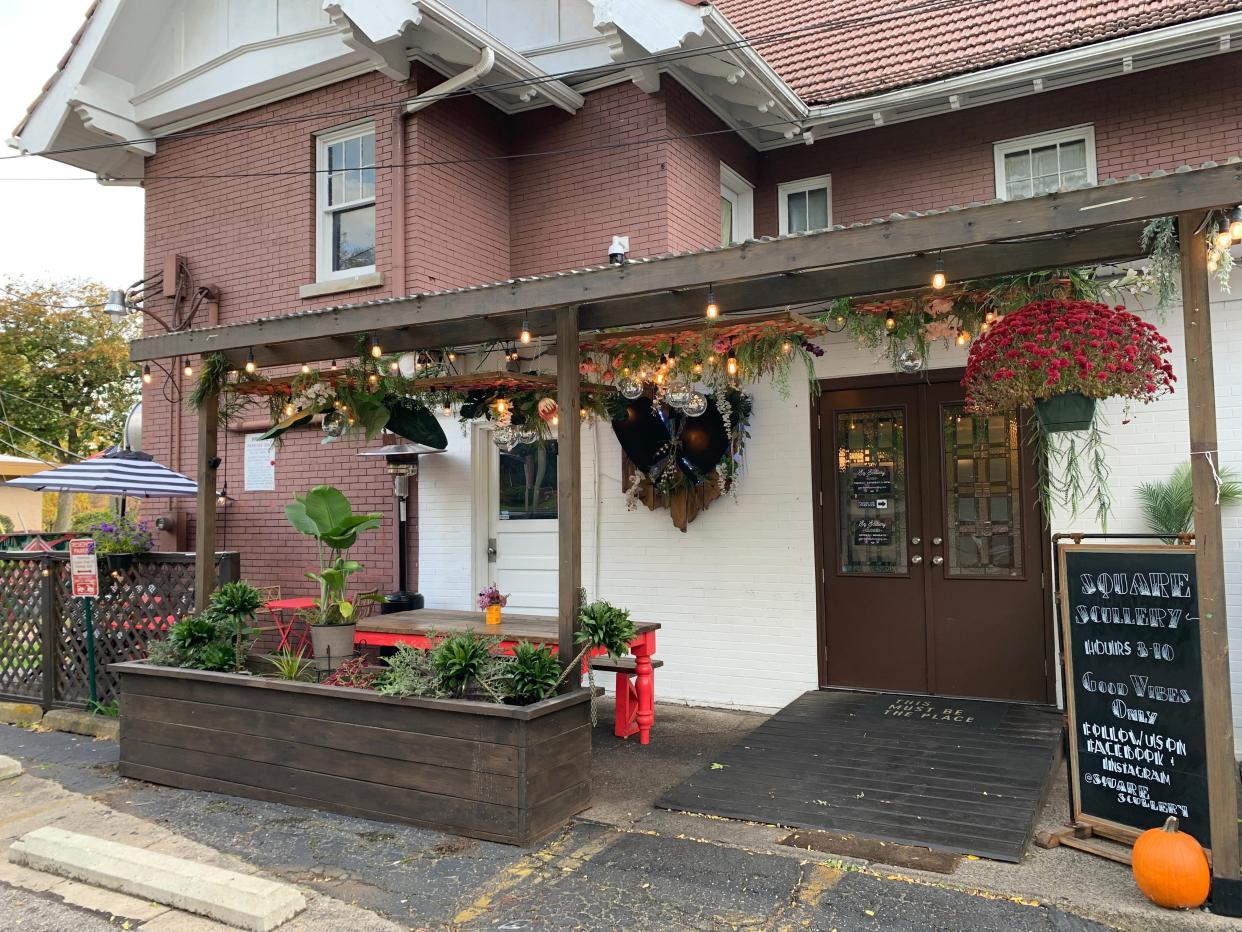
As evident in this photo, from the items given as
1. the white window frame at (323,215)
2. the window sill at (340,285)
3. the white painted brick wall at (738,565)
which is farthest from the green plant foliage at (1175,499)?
the white window frame at (323,215)

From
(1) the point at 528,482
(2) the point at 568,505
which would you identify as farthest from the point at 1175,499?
(1) the point at 528,482

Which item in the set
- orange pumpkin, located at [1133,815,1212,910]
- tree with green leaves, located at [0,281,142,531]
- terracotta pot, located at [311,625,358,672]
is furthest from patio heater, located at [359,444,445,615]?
tree with green leaves, located at [0,281,142,531]

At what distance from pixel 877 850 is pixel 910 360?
2.81m

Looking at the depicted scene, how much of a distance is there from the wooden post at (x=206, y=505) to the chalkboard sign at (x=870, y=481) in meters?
4.89

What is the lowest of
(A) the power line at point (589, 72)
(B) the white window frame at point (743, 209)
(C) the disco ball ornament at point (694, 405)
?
(C) the disco ball ornament at point (694, 405)

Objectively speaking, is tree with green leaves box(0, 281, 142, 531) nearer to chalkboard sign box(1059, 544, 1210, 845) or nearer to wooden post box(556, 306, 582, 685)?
wooden post box(556, 306, 582, 685)

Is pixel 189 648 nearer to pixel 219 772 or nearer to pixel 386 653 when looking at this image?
pixel 219 772

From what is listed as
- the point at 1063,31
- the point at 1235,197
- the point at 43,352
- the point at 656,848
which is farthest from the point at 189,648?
the point at 43,352

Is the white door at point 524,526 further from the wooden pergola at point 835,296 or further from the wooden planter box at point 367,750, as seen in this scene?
the wooden planter box at point 367,750

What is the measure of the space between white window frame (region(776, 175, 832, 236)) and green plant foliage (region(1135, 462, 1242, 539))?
3823 millimetres

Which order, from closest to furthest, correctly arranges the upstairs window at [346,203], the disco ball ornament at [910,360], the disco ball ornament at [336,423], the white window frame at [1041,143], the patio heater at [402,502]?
the disco ball ornament at [910,360] → the disco ball ornament at [336,423] → the white window frame at [1041,143] → the patio heater at [402,502] → the upstairs window at [346,203]

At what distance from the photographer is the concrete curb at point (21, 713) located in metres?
7.58

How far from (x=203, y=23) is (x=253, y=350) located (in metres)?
5.03

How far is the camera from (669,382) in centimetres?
623
